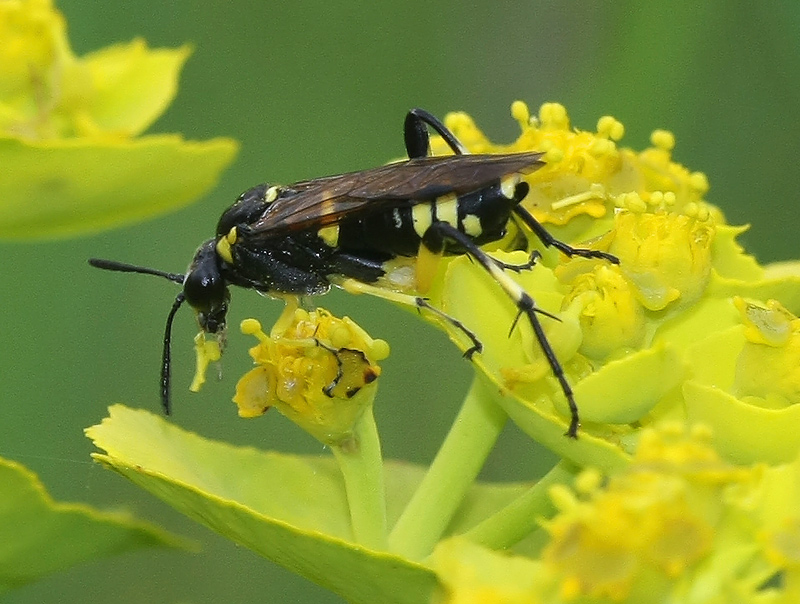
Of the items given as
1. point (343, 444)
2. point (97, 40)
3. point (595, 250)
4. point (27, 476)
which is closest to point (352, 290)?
point (343, 444)

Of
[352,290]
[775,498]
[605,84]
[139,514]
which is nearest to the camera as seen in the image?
[775,498]

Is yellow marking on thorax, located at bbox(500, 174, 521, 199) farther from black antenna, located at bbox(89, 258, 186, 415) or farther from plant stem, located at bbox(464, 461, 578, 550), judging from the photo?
black antenna, located at bbox(89, 258, 186, 415)

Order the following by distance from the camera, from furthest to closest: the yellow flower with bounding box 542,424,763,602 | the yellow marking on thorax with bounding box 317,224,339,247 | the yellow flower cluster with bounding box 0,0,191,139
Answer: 1. the yellow flower cluster with bounding box 0,0,191,139
2. the yellow marking on thorax with bounding box 317,224,339,247
3. the yellow flower with bounding box 542,424,763,602

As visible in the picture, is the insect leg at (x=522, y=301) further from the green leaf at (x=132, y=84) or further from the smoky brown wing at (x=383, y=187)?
the green leaf at (x=132, y=84)

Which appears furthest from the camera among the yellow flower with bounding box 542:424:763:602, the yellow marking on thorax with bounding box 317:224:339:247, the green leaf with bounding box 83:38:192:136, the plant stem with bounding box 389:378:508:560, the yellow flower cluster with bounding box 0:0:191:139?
the green leaf with bounding box 83:38:192:136

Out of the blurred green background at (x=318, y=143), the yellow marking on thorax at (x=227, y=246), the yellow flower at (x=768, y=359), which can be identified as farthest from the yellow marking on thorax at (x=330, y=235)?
the yellow flower at (x=768, y=359)

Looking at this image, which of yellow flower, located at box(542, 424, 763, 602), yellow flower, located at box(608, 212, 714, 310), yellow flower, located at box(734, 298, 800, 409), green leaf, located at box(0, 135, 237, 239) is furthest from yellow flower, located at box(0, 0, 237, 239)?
yellow flower, located at box(542, 424, 763, 602)

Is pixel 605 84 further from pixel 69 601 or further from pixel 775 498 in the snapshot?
pixel 775 498
